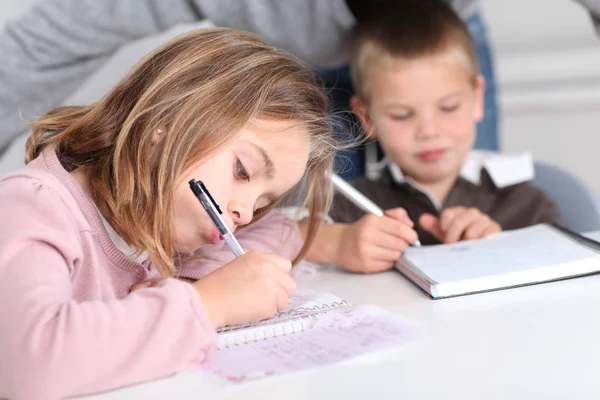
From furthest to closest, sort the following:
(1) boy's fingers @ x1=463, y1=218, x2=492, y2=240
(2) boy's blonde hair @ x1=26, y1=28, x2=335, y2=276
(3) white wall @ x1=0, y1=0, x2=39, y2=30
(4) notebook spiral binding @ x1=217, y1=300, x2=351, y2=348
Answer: (3) white wall @ x1=0, y1=0, x2=39, y2=30
(1) boy's fingers @ x1=463, y1=218, x2=492, y2=240
(2) boy's blonde hair @ x1=26, y1=28, x2=335, y2=276
(4) notebook spiral binding @ x1=217, y1=300, x2=351, y2=348

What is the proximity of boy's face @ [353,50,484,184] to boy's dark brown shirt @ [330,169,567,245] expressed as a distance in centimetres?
4

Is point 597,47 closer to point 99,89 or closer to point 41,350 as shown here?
point 99,89

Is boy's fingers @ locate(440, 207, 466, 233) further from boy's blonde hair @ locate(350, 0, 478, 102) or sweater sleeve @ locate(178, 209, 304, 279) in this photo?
boy's blonde hair @ locate(350, 0, 478, 102)

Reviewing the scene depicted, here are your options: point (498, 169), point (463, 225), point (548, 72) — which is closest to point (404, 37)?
point (498, 169)

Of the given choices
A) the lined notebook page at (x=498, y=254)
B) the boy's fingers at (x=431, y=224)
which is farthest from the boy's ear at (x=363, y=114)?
the lined notebook page at (x=498, y=254)

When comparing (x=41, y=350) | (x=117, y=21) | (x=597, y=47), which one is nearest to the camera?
(x=41, y=350)

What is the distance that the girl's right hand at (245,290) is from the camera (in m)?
0.60

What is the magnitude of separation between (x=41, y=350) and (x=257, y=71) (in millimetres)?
390

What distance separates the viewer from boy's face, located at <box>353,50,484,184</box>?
1.19 m

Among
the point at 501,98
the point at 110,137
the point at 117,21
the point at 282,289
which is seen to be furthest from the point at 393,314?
the point at 501,98

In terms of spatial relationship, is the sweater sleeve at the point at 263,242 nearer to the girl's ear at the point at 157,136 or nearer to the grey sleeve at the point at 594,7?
the girl's ear at the point at 157,136

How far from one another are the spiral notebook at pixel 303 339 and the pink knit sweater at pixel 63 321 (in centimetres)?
3

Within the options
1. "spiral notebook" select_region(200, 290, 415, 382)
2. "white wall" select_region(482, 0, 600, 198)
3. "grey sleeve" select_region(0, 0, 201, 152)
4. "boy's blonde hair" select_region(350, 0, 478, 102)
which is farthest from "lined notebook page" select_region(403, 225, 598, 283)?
"white wall" select_region(482, 0, 600, 198)

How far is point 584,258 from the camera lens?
0.77 meters
